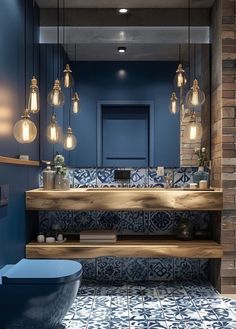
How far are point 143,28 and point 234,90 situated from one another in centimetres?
109

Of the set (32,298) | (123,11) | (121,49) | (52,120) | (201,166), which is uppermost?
(123,11)

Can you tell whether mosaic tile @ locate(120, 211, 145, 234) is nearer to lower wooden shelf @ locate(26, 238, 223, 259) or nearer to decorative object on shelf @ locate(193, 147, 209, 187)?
lower wooden shelf @ locate(26, 238, 223, 259)

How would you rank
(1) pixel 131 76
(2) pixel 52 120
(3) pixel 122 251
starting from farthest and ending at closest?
(1) pixel 131 76 < (2) pixel 52 120 < (3) pixel 122 251

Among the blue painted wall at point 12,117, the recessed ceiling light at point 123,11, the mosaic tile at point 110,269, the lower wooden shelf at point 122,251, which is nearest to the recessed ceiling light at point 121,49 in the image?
the recessed ceiling light at point 123,11

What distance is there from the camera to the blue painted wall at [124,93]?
3.62 m

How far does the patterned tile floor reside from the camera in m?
2.55

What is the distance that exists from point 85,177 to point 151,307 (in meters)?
1.38

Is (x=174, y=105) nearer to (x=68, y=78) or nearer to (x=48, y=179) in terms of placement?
(x=68, y=78)

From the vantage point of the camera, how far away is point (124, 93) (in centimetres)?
364

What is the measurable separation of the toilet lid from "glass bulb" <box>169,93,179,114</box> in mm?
1849

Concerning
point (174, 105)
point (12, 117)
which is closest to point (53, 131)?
point (12, 117)

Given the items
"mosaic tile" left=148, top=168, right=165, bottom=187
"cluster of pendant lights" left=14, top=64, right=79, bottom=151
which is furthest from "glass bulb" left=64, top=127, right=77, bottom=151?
"mosaic tile" left=148, top=168, right=165, bottom=187

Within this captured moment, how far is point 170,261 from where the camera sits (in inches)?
141

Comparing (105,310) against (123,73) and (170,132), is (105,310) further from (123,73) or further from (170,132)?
(123,73)
